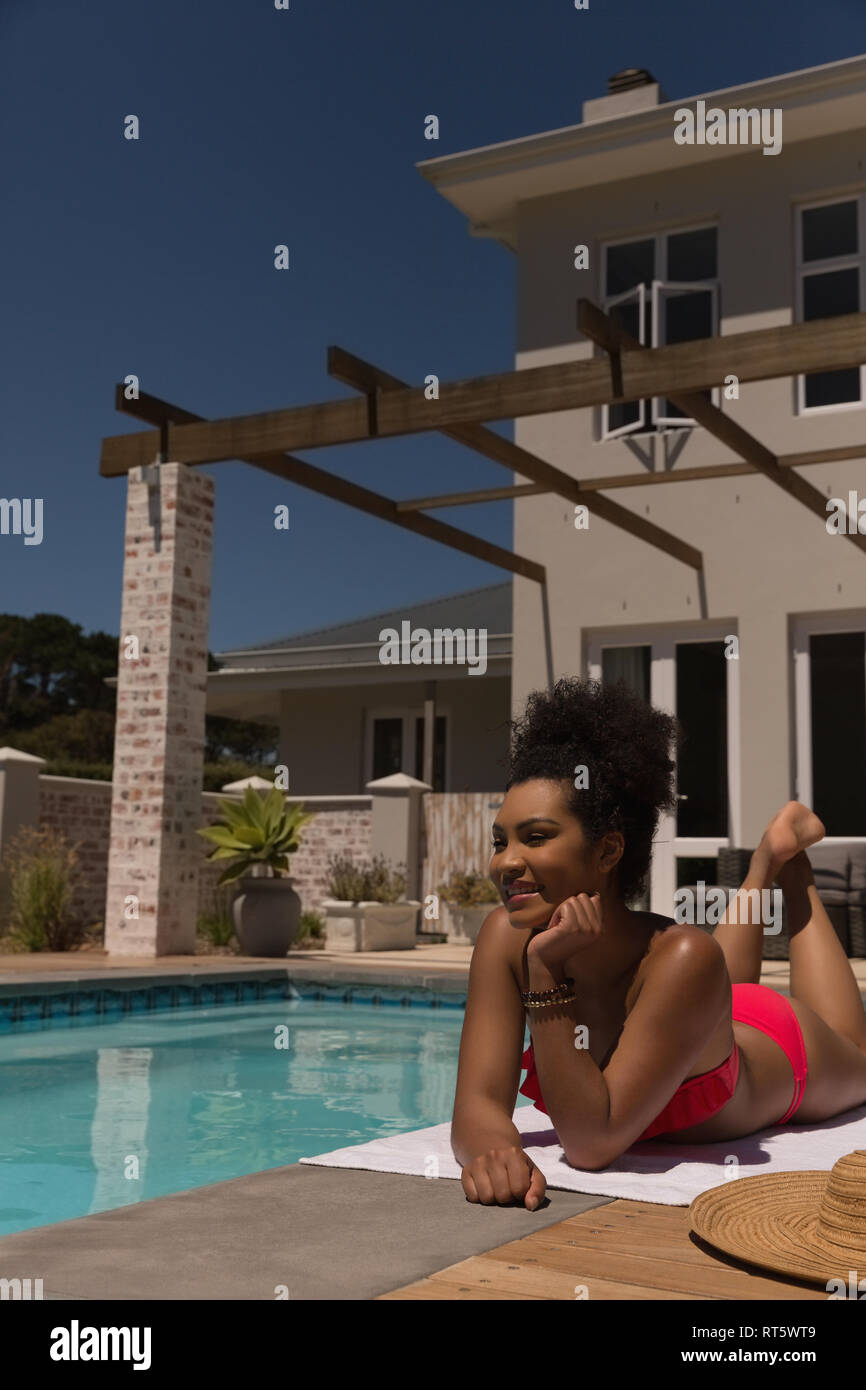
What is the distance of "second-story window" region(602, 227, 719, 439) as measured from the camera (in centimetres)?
1150

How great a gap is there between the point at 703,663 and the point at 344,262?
41.1 feet

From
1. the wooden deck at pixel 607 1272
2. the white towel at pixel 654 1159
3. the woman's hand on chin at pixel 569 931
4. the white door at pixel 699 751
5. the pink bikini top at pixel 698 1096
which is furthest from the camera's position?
the white door at pixel 699 751

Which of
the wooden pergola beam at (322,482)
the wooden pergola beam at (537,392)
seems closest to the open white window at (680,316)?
the wooden pergola beam at (322,482)

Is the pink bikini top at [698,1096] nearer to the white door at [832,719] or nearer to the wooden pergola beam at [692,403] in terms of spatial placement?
the wooden pergola beam at [692,403]

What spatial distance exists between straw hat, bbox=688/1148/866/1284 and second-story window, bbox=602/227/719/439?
Result: 9878mm

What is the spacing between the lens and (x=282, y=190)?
18.6 meters

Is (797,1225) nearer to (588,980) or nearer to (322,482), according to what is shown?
(588,980)

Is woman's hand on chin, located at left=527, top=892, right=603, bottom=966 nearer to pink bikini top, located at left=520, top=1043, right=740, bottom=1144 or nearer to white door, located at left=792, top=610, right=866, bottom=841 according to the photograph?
pink bikini top, located at left=520, top=1043, right=740, bottom=1144

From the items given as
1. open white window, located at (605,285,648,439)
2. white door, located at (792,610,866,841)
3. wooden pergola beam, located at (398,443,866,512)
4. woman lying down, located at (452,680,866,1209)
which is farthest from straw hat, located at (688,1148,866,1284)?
open white window, located at (605,285,648,439)

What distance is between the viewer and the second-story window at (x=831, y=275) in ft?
35.6

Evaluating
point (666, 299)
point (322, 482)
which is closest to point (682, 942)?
point (322, 482)

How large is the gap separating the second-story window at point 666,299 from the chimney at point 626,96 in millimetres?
1470

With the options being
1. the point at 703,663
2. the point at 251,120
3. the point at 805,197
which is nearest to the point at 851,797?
Result: the point at 703,663
